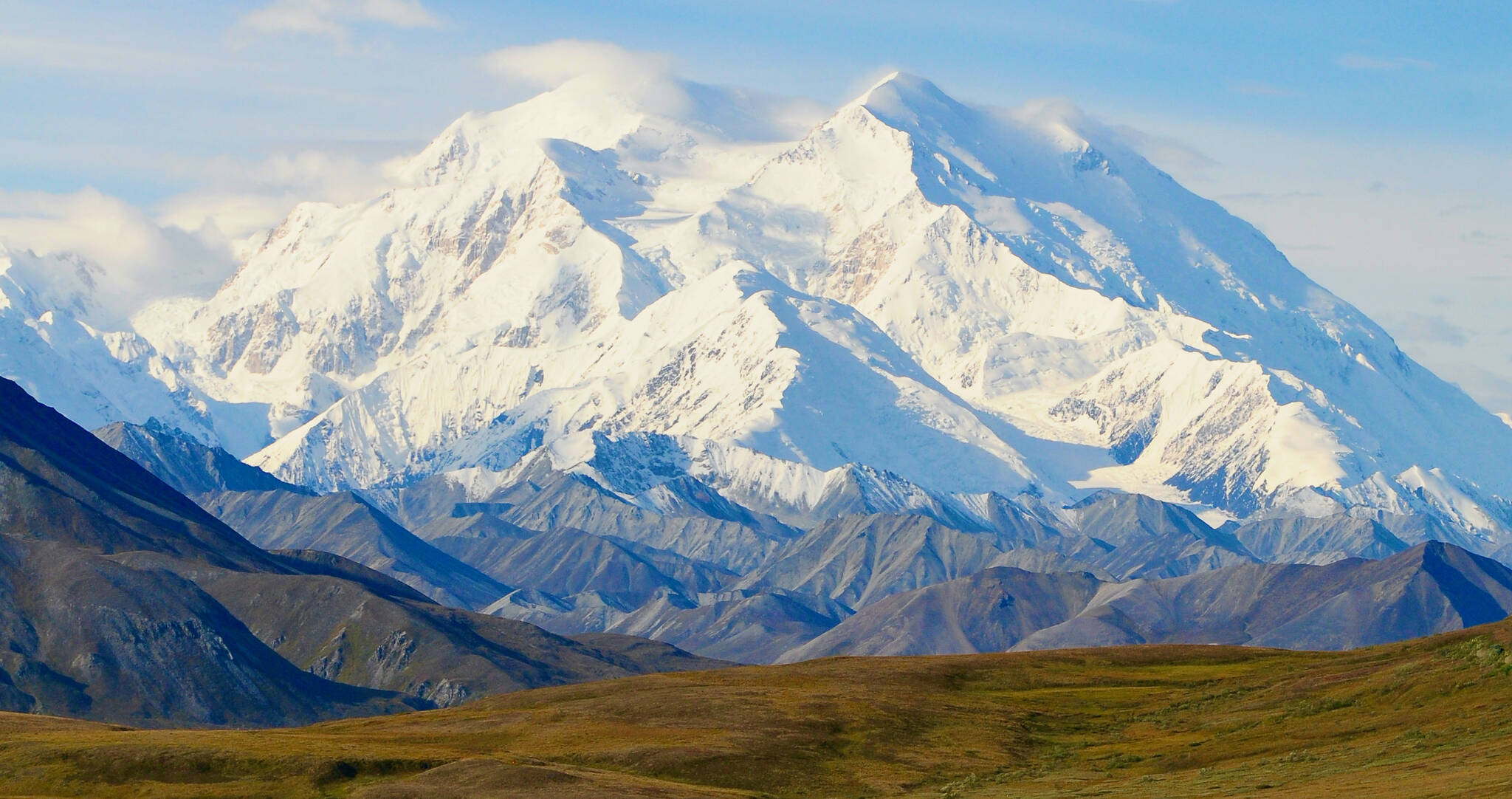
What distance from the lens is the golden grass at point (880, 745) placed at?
140m

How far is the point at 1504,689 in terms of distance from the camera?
468 ft

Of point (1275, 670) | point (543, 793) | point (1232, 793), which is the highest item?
point (1232, 793)

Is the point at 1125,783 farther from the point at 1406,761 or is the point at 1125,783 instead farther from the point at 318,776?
the point at 318,776

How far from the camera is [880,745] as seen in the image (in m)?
172

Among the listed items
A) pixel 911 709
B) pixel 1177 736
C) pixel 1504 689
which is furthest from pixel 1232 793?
pixel 911 709

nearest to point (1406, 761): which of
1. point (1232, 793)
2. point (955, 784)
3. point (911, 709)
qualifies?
point (1232, 793)

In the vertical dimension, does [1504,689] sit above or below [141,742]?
above

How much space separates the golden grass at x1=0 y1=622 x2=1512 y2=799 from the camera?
458ft

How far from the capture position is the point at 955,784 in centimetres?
15250

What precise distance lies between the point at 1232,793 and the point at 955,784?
31039 mm

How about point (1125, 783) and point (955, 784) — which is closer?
point (1125, 783)

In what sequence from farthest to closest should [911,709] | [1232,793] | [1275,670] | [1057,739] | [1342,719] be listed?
[1275,670], [911,709], [1057,739], [1342,719], [1232,793]

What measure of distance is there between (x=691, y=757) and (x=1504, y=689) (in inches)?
2250

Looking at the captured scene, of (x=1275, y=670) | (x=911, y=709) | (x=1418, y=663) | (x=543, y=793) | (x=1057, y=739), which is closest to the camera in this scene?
(x=543, y=793)
